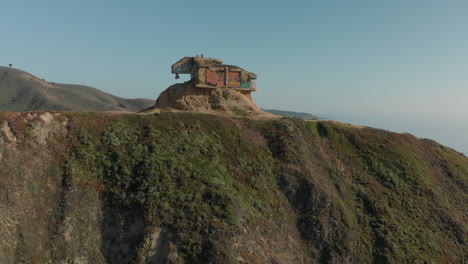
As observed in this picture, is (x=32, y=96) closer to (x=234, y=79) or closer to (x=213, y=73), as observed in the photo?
(x=213, y=73)

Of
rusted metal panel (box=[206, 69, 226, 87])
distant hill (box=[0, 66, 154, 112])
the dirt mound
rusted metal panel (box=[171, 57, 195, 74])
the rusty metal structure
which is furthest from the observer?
distant hill (box=[0, 66, 154, 112])

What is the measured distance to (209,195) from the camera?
2506cm

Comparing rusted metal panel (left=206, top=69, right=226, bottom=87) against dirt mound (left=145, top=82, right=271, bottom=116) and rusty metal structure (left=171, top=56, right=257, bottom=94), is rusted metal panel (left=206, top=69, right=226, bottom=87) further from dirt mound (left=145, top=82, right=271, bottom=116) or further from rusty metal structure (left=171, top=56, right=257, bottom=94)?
dirt mound (left=145, top=82, right=271, bottom=116)

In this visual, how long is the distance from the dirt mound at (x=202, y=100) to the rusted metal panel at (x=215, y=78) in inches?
30.6

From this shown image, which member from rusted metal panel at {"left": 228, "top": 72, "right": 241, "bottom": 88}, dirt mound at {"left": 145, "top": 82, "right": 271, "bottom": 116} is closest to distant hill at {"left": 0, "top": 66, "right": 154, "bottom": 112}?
dirt mound at {"left": 145, "top": 82, "right": 271, "bottom": 116}

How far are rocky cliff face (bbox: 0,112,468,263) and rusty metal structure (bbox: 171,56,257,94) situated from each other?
6269 millimetres

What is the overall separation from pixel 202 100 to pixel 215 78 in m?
3.26

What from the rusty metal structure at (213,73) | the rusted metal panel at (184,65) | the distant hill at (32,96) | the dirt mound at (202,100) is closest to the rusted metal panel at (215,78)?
the rusty metal structure at (213,73)

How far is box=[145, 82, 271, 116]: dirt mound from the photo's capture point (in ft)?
125

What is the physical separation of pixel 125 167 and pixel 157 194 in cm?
410

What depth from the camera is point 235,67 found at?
40.6m

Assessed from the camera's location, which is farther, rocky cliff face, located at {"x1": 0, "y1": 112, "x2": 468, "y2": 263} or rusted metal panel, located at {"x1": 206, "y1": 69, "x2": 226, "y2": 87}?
rusted metal panel, located at {"x1": 206, "y1": 69, "x2": 226, "y2": 87}

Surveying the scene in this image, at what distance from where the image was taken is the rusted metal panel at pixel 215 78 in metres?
39.2

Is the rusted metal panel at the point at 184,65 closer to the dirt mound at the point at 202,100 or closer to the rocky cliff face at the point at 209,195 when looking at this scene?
the dirt mound at the point at 202,100
